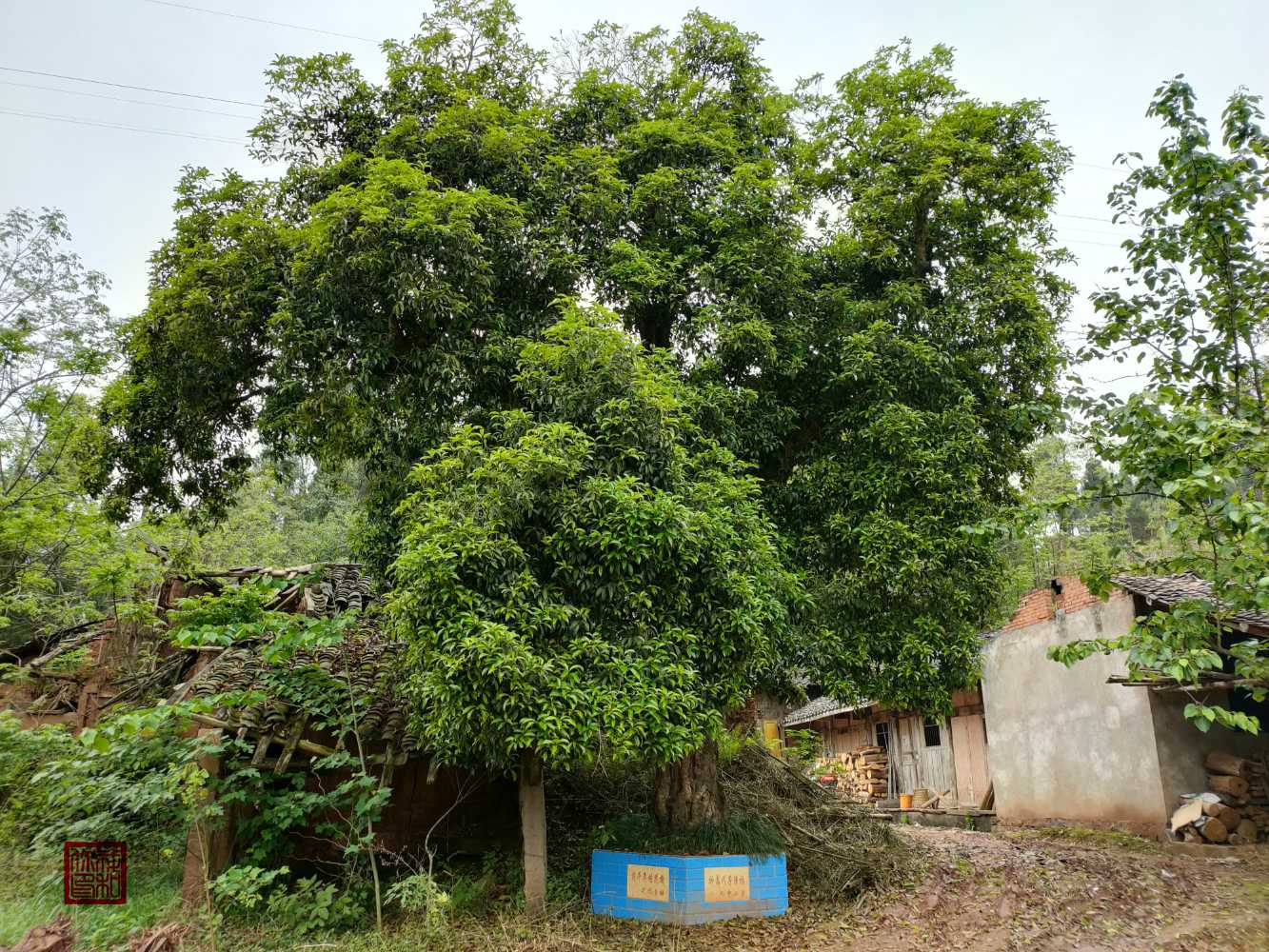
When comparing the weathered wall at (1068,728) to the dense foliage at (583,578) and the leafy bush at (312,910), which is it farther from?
the leafy bush at (312,910)

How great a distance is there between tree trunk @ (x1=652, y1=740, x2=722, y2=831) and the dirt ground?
1399 mm

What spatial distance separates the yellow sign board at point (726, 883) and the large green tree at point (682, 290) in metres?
2.56

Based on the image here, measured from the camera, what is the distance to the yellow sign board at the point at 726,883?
341 inches

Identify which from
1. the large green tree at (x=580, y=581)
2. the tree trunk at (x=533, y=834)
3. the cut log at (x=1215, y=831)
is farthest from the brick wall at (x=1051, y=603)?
the tree trunk at (x=533, y=834)

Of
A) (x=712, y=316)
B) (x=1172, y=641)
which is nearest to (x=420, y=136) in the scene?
(x=712, y=316)

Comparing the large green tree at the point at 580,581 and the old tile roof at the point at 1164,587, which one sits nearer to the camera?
the large green tree at the point at 580,581

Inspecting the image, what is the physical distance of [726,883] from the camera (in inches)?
345

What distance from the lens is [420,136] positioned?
10656 mm

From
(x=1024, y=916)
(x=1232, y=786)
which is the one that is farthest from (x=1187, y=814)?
(x=1024, y=916)

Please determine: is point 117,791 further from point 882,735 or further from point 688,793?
point 882,735

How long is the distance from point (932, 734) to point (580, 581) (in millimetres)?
15408

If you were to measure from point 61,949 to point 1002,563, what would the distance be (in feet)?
34.5

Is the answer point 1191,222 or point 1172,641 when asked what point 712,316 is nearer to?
point 1191,222

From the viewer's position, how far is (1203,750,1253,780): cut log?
12.0 meters
